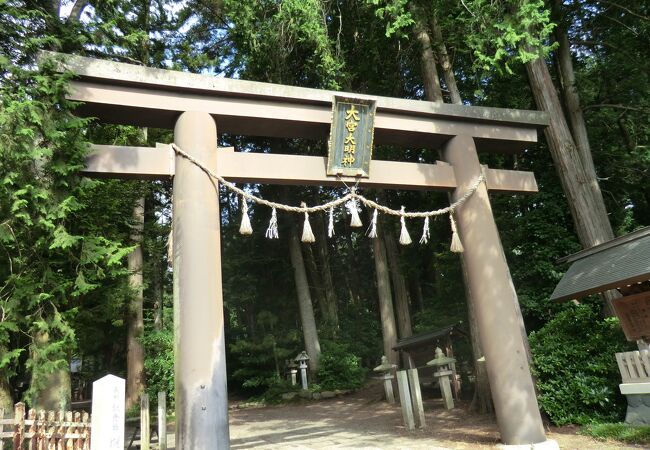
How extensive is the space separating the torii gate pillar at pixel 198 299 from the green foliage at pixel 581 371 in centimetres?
494

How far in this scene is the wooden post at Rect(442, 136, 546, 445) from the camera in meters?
5.62

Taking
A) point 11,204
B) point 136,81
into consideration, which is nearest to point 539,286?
point 136,81

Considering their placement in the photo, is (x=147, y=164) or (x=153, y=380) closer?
(x=147, y=164)

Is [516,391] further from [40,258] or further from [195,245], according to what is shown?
[40,258]

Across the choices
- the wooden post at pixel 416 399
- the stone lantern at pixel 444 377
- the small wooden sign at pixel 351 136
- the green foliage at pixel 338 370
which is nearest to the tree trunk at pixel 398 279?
the green foliage at pixel 338 370

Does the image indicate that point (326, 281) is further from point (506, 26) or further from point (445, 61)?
point (506, 26)

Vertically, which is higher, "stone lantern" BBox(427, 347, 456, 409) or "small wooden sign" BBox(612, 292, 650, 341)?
"small wooden sign" BBox(612, 292, 650, 341)

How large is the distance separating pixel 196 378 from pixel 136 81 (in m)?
3.28

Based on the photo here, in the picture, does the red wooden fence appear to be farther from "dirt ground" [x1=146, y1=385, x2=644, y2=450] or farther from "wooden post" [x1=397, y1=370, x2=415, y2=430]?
"wooden post" [x1=397, y1=370, x2=415, y2=430]

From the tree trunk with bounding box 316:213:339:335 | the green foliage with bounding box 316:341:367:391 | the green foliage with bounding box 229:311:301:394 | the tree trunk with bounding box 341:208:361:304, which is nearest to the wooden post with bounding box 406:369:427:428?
the green foliage with bounding box 316:341:367:391

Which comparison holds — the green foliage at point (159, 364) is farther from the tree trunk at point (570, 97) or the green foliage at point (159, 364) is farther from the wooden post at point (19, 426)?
the tree trunk at point (570, 97)

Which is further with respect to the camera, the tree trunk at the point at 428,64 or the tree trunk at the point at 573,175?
the tree trunk at the point at 428,64

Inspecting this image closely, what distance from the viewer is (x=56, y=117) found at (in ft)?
16.5

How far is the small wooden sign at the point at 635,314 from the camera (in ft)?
19.2
